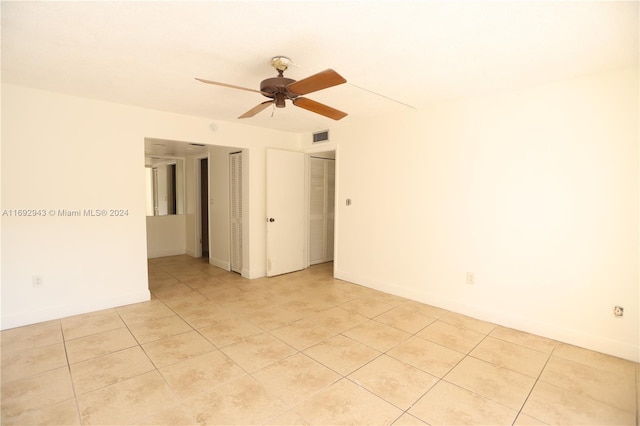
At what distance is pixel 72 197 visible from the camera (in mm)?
3334

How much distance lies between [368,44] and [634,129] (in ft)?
7.43

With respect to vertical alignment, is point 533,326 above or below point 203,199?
below

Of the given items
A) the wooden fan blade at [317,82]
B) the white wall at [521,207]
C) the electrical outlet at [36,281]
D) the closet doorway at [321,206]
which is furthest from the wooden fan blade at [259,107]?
the electrical outlet at [36,281]

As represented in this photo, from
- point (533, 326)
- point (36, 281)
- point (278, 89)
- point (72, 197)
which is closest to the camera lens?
point (278, 89)

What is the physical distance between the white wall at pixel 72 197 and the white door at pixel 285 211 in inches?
53.5

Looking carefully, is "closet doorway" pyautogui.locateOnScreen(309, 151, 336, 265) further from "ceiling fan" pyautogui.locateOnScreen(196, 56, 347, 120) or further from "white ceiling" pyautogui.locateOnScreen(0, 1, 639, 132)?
"ceiling fan" pyautogui.locateOnScreen(196, 56, 347, 120)

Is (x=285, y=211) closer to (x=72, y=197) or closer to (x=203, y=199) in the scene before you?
(x=203, y=199)

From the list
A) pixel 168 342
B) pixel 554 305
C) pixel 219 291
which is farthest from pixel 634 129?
pixel 219 291

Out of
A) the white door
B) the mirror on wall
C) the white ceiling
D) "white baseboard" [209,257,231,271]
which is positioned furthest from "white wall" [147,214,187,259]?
the white ceiling

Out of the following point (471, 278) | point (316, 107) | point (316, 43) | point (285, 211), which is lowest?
point (471, 278)

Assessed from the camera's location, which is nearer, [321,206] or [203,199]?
[321,206]

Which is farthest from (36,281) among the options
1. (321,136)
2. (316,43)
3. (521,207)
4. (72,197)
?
(521,207)

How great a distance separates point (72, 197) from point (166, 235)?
3126 millimetres

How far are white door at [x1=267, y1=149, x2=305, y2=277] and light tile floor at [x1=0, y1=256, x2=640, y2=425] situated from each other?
4.79 feet
